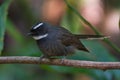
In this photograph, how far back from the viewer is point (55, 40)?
3371 mm

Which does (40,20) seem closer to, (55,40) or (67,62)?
(55,40)

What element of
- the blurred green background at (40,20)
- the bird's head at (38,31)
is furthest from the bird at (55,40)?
the blurred green background at (40,20)

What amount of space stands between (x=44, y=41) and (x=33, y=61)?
451 mm

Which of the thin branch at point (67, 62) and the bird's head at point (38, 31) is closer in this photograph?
the thin branch at point (67, 62)

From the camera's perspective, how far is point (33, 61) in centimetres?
289

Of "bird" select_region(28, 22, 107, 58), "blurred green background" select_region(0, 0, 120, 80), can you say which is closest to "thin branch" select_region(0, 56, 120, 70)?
"bird" select_region(28, 22, 107, 58)

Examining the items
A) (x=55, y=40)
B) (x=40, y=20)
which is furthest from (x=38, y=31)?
(x=40, y=20)

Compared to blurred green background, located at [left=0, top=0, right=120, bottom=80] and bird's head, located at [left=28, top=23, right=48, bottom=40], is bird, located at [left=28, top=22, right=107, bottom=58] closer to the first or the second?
bird's head, located at [left=28, top=23, right=48, bottom=40]

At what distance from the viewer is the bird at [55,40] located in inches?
130

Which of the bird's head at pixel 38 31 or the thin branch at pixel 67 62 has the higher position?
the bird's head at pixel 38 31

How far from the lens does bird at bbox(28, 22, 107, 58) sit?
3293mm

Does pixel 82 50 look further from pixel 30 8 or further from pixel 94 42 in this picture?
pixel 30 8

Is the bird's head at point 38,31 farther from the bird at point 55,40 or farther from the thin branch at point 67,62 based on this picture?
the thin branch at point 67,62

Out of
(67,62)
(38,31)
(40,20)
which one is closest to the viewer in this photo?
(67,62)
